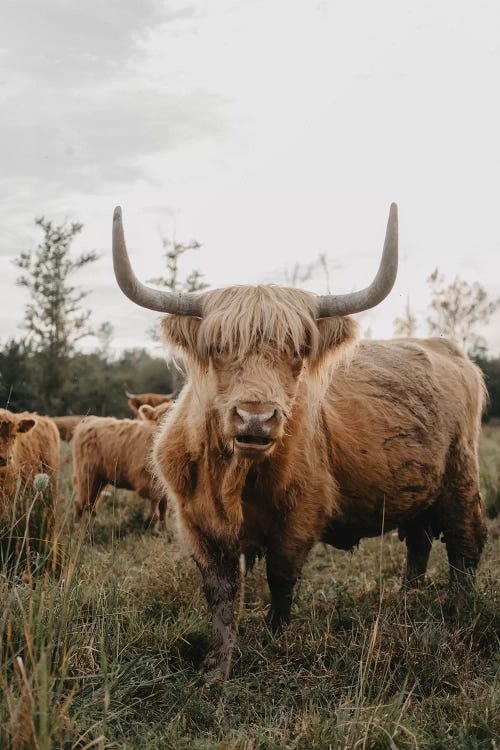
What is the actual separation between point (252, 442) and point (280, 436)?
0.19m

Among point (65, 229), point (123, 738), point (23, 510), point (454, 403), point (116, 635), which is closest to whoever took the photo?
point (123, 738)

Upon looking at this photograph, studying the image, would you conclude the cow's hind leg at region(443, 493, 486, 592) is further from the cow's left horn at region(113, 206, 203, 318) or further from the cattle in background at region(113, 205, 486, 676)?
the cow's left horn at region(113, 206, 203, 318)

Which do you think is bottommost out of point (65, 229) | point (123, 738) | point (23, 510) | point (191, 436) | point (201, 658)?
point (201, 658)

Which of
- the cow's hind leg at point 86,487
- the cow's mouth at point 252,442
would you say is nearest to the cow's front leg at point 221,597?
the cow's mouth at point 252,442

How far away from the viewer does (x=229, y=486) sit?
129 inches

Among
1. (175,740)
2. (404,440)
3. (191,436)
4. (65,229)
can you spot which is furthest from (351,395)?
(65,229)

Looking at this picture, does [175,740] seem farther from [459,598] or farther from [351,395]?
[351,395]

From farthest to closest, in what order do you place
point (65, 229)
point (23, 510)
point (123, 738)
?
point (65, 229), point (23, 510), point (123, 738)

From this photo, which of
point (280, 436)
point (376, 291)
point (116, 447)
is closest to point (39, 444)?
point (116, 447)

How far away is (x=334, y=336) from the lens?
3.55 m

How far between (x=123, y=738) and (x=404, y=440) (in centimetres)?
261

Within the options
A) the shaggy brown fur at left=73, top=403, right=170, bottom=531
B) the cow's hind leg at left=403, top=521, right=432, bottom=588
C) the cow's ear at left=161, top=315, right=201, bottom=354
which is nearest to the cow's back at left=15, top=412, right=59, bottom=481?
the shaggy brown fur at left=73, top=403, right=170, bottom=531

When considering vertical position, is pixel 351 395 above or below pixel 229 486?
above

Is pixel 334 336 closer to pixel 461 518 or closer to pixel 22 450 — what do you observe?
pixel 461 518
